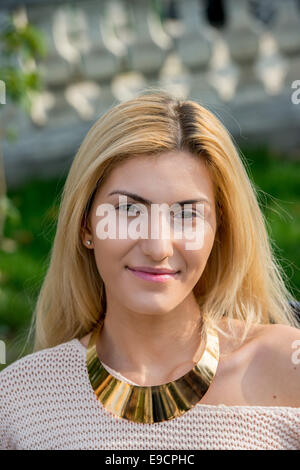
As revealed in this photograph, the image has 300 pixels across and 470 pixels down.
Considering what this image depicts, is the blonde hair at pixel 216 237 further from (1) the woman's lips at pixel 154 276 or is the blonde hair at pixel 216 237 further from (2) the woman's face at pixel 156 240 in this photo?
(1) the woman's lips at pixel 154 276

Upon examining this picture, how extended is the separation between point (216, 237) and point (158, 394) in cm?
44

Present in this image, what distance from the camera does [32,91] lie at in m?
4.09

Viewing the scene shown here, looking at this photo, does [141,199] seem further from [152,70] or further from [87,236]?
[152,70]

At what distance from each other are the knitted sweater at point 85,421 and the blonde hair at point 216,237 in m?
0.17

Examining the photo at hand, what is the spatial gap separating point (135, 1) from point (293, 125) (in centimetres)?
141

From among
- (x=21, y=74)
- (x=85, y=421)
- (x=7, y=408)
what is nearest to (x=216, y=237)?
(x=85, y=421)

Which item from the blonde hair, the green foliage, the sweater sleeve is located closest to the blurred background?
the green foliage

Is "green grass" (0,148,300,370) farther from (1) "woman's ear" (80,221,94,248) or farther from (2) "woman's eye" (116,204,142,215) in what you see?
(2) "woman's eye" (116,204,142,215)

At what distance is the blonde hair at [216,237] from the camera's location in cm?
188

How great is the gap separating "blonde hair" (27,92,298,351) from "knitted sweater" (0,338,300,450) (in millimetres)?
165

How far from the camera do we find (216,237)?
2.06 metres

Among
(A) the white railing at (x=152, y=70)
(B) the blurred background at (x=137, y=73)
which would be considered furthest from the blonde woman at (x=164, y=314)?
(A) the white railing at (x=152, y=70)
